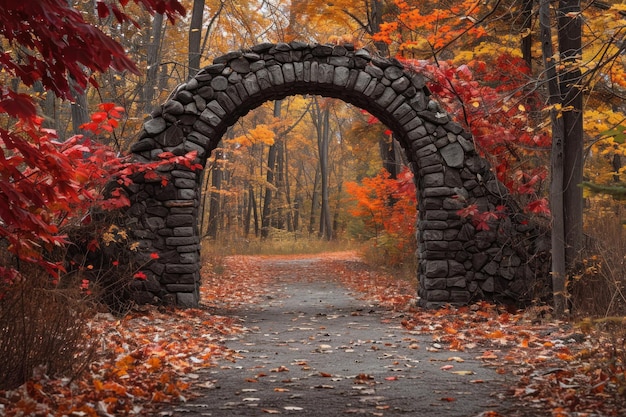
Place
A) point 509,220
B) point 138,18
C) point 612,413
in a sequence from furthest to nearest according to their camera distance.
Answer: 1. point 138,18
2. point 509,220
3. point 612,413

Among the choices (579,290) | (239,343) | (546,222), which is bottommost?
(239,343)

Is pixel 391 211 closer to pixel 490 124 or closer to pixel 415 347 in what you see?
pixel 490 124

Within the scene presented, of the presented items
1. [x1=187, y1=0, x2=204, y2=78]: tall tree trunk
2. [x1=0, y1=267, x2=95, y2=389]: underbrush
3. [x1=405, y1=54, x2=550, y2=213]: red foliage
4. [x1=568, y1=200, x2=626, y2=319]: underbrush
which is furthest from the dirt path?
[x1=187, y1=0, x2=204, y2=78]: tall tree trunk

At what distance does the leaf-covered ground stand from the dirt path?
17 cm

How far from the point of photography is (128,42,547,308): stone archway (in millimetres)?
9148

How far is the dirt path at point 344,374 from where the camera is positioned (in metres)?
4.03

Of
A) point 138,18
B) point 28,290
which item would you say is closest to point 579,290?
point 28,290

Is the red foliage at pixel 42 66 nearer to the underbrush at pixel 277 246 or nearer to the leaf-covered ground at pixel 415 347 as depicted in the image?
the leaf-covered ground at pixel 415 347

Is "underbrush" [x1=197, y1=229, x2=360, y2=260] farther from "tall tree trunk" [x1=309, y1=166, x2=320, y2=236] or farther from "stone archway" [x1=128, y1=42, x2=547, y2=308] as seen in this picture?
"stone archway" [x1=128, y1=42, x2=547, y2=308]

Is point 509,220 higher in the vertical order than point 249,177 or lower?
lower

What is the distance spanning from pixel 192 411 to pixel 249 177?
72.5ft

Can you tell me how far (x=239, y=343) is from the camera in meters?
6.82

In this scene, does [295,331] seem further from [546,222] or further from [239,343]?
[546,222]

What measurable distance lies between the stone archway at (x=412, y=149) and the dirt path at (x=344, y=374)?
3.90 feet
